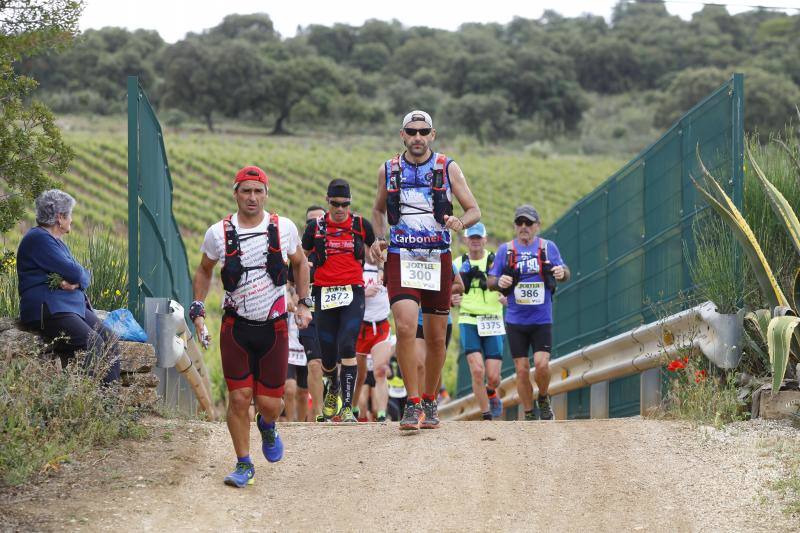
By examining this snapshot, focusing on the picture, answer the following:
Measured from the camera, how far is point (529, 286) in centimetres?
1320

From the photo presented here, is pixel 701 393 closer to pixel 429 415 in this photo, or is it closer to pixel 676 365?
pixel 676 365

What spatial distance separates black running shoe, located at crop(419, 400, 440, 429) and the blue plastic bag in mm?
2257

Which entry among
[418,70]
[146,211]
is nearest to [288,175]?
[146,211]

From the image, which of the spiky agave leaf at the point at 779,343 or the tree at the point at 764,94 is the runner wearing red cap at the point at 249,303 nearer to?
the spiky agave leaf at the point at 779,343

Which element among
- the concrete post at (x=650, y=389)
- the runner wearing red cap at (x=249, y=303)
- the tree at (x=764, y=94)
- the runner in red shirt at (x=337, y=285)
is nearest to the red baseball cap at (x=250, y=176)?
the runner wearing red cap at (x=249, y=303)

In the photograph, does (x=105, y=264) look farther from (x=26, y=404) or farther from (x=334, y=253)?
(x=26, y=404)

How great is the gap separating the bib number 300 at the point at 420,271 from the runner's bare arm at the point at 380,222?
0.20 m

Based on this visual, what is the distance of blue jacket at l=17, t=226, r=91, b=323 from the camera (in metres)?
9.05

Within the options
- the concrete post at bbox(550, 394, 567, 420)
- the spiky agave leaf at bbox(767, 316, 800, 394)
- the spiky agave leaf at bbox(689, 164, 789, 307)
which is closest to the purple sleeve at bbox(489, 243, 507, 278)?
the spiky agave leaf at bbox(689, 164, 789, 307)

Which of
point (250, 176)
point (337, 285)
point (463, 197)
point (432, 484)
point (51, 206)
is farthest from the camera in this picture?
point (337, 285)

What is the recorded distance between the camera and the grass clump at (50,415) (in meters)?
7.66

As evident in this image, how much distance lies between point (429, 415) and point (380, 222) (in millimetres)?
1574

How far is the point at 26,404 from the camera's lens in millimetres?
7973

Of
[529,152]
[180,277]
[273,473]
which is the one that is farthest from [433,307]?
[529,152]
